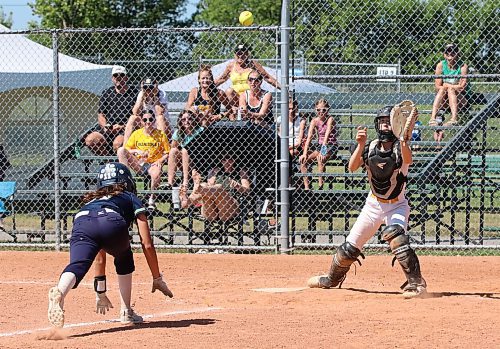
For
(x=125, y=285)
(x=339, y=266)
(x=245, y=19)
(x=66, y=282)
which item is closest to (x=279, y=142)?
(x=245, y=19)

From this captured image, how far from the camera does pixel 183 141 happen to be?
12648 mm

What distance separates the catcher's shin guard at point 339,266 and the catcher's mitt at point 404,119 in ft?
3.84

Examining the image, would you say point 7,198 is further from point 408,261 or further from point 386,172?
point 408,261

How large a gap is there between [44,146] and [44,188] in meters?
4.99

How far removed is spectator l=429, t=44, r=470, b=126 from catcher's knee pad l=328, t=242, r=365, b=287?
4.60 metres

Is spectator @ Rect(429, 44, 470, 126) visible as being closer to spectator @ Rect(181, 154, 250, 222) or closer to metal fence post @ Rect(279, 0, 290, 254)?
metal fence post @ Rect(279, 0, 290, 254)

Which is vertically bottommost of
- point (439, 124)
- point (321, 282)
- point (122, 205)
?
point (321, 282)

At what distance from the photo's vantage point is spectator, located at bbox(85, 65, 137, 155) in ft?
44.1

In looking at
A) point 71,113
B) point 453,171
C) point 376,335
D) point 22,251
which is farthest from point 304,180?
point 71,113

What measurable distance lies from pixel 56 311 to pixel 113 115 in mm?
7336

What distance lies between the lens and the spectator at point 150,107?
42.2 ft

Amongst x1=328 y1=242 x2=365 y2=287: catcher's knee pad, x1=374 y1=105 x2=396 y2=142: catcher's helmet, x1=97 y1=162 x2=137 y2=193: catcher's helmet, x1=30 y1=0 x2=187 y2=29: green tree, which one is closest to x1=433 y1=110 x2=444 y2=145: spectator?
x1=374 y1=105 x2=396 y2=142: catcher's helmet

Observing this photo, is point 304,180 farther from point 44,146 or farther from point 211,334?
point 44,146

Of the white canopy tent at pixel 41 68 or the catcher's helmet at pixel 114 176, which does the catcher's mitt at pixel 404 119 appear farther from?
the white canopy tent at pixel 41 68
